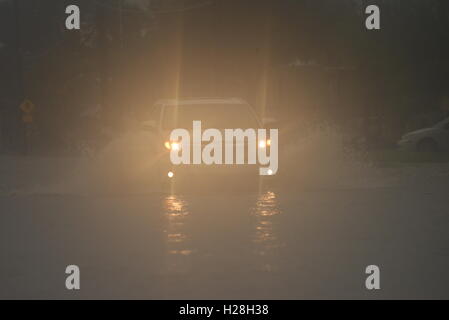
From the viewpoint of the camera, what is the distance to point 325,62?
3700 centimetres

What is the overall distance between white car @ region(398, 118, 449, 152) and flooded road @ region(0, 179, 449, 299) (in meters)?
13.9

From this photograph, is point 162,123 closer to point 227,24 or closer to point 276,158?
point 276,158

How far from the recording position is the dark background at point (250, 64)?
33.9 meters

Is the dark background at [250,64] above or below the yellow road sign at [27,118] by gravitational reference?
above

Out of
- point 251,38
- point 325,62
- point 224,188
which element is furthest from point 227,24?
point 224,188

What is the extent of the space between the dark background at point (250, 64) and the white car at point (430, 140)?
261 cm

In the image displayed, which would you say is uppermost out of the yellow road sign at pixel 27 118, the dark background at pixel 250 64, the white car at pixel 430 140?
the dark background at pixel 250 64

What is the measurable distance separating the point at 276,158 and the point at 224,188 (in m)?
1.23

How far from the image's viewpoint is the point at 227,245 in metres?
9.42

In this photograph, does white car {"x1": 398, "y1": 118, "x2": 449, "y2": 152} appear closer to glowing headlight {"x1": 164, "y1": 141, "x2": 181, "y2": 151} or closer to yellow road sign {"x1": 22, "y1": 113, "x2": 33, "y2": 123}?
yellow road sign {"x1": 22, "y1": 113, "x2": 33, "y2": 123}

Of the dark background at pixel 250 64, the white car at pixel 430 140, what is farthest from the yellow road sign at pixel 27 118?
the white car at pixel 430 140

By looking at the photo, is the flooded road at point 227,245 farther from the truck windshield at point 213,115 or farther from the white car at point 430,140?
the white car at point 430,140

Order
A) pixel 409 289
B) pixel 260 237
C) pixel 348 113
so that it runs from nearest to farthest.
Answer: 1. pixel 409 289
2. pixel 260 237
3. pixel 348 113

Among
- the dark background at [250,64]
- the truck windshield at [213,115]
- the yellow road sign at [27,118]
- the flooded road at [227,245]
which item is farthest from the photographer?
the dark background at [250,64]
